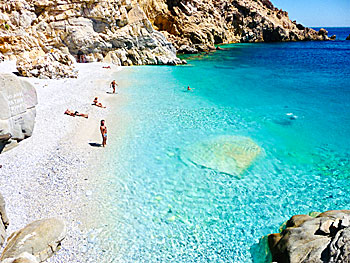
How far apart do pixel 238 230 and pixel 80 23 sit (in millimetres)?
34509

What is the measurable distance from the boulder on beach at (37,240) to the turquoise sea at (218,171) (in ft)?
5.60

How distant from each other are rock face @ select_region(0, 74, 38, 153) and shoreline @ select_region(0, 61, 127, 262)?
633 mm

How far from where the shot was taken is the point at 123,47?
1534 inches

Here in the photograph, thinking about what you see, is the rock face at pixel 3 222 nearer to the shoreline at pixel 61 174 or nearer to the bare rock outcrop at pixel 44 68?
the shoreline at pixel 61 174

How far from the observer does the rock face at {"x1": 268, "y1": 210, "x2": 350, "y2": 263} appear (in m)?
5.68

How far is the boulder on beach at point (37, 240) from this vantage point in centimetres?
727

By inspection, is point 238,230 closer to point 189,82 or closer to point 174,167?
point 174,167

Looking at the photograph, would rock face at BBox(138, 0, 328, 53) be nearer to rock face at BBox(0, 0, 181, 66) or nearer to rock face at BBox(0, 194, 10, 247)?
rock face at BBox(0, 0, 181, 66)

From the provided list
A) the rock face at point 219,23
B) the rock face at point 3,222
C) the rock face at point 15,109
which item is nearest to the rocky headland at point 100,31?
the rock face at point 219,23

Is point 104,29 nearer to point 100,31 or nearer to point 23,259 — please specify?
point 100,31

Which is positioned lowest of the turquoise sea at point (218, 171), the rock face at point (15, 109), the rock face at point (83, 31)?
the turquoise sea at point (218, 171)

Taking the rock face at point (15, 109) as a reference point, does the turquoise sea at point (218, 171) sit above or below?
below

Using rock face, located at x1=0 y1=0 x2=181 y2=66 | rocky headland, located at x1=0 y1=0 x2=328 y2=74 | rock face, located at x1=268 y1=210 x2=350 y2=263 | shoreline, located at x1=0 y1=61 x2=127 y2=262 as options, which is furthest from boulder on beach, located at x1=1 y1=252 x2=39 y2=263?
rock face, located at x1=0 y1=0 x2=181 y2=66

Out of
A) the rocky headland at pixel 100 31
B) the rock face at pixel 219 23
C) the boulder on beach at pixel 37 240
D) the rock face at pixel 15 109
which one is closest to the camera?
the boulder on beach at pixel 37 240
